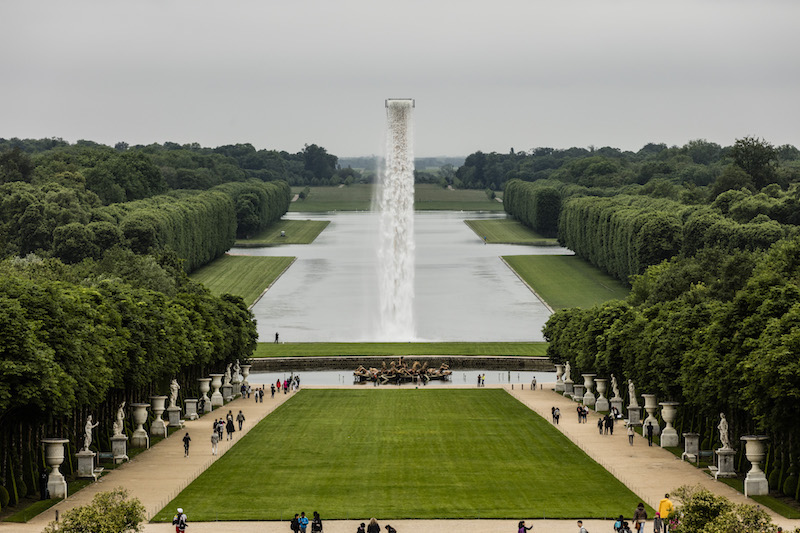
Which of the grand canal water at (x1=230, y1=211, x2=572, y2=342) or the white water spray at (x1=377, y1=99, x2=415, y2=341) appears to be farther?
the white water spray at (x1=377, y1=99, x2=415, y2=341)

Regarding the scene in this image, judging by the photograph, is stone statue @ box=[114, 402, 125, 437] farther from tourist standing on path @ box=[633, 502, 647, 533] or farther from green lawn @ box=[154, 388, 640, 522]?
tourist standing on path @ box=[633, 502, 647, 533]

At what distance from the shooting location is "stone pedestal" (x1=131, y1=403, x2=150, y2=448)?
229 ft

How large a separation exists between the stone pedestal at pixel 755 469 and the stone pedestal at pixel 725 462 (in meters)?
1.64

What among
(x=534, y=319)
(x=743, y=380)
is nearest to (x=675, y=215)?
(x=534, y=319)

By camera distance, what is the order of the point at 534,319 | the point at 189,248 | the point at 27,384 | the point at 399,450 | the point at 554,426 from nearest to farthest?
1. the point at 27,384
2. the point at 399,450
3. the point at 554,426
4. the point at 534,319
5. the point at 189,248

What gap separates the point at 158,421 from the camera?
7481 cm

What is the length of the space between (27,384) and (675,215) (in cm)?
11549

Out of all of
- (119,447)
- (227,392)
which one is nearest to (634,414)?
(119,447)

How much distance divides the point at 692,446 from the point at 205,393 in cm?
3486

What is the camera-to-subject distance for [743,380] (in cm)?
5762

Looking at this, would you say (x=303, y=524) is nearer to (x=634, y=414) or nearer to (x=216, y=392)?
(x=634, y=414)

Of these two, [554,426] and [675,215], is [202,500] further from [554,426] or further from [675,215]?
[675,215]

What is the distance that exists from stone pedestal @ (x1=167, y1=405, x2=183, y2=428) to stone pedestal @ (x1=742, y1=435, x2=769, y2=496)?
113 feet

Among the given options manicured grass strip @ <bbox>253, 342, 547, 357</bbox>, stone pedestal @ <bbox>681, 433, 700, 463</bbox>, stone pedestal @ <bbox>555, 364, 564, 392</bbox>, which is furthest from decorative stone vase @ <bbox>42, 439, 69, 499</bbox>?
manicured grass strip @ <bbox>253, 342, 547, 357</bbox>
